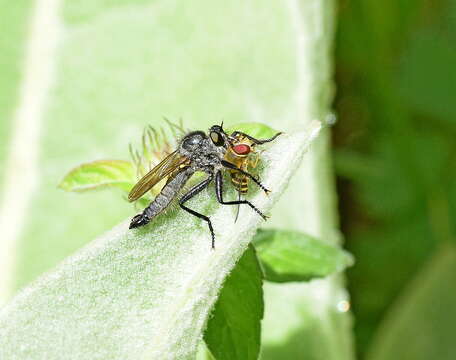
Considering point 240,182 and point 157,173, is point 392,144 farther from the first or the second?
point 240,182

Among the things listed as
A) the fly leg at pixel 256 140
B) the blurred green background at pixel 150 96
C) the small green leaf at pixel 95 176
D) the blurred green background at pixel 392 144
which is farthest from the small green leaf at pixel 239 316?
the blurred green background at pixel 392 144

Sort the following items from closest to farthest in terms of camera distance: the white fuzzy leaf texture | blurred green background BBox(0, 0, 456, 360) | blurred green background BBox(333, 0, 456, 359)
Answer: the white fuzzy leaf texture
blurred green background BBox(0, 0, 456, 360)
blurred green background BBox(333, 0, 456, 359)

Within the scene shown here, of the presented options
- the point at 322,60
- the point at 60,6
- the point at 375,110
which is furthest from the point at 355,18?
the point at 60,6

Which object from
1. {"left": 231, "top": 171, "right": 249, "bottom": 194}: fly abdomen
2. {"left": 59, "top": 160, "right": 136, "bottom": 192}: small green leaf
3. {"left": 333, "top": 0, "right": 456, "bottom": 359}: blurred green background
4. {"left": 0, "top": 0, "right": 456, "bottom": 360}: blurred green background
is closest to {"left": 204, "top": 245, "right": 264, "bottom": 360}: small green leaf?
{"left": 231, "top": 171, "right": 249, "bottom": 194}: fly abdomen

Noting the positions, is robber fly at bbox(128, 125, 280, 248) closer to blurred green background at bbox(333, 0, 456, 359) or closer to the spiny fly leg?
the spiny fly leg

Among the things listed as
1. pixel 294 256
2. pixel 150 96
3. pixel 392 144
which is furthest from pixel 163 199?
pixel 392 144

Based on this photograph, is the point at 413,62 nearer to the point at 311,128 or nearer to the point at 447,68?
the point at 447,68

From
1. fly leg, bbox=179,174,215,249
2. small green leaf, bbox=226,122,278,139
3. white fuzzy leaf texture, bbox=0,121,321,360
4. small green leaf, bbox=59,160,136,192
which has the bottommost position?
white fuzzy leaf texture, bbox=0,121,321,360

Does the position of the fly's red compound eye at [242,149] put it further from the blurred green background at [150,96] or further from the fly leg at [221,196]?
the blurred green background at [150,96]
